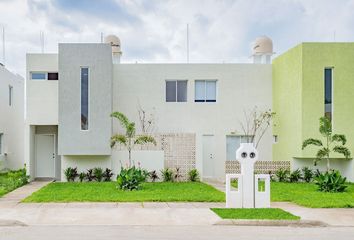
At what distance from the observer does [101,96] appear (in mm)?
25875

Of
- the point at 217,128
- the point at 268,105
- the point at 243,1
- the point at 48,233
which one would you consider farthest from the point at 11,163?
the point at 48,233

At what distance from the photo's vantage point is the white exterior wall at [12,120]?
30.8 meters

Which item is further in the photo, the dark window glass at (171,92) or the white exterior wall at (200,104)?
the dark window glass at (171,92)

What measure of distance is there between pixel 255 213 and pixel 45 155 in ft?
53.6

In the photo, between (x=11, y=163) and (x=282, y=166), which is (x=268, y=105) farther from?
(x=11, y=163)

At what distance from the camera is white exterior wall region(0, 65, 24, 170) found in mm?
30797

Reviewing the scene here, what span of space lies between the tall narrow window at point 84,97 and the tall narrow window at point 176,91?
15.4ft

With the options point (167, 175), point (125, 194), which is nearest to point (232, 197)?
point (125, 194)

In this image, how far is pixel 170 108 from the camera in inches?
1126

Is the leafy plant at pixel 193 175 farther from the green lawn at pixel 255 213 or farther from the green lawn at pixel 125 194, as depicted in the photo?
the green lawn at pixel 255 213

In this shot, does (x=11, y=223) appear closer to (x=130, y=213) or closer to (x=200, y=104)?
(x=130, y=213)

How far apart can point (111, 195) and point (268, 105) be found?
41.0 ft

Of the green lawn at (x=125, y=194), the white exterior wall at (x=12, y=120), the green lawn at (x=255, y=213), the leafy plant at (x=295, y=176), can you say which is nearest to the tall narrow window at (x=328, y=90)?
the leafy plant at (x=295, y=176)

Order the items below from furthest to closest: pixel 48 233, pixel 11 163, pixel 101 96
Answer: pixel 11 163 < pixel 101 96 < pixel 48 233
